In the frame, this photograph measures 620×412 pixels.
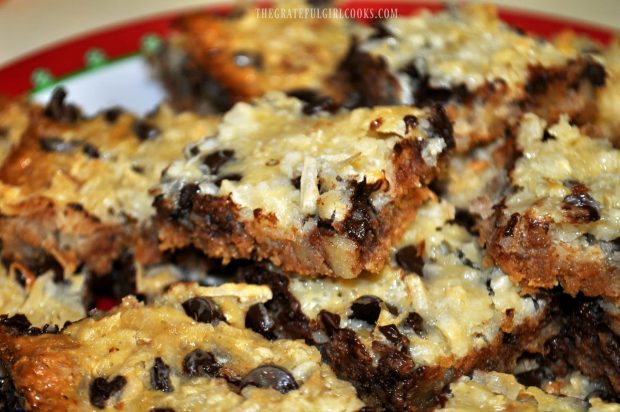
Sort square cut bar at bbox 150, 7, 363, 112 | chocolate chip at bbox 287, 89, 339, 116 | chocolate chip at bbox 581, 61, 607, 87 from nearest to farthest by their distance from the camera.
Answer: chocolate chip at bbox 287, 89, 339, 116, chocolate chip at bbox 581, 61, 607, 87, square cut bar at bbox 150, 7, 363, 112

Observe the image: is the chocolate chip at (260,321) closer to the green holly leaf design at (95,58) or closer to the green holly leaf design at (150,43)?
the green holly leaf design at (150,43)

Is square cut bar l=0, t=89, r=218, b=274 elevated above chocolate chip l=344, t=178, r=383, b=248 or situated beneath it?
situated beneath

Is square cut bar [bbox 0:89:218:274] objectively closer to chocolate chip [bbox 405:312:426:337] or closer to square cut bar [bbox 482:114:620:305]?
chocolate chip [bbox 405:312:426:337]

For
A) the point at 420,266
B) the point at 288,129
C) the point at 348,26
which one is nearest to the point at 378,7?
the point at 348,26

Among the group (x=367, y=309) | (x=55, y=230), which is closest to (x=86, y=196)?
(x=55, y=230)

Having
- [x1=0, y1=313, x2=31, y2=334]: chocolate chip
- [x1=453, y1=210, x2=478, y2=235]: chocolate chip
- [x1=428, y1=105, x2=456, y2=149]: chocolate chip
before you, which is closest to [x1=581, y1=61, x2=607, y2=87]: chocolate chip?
[x1=428, y1=105, x2=456, y2=149]: chocolate chip

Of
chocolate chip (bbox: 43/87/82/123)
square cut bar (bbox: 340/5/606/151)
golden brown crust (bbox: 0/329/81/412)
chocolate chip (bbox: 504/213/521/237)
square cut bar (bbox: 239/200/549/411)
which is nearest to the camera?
golden brown crust (bbox: 0/329/81/412)
